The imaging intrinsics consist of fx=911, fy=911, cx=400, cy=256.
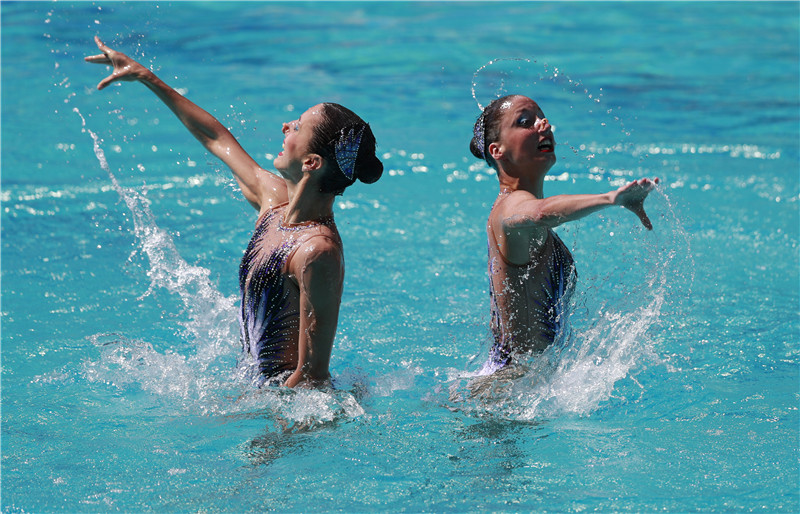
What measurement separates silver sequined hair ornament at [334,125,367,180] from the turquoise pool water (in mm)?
914

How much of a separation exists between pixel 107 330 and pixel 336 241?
7.39 ft

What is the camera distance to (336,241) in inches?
132

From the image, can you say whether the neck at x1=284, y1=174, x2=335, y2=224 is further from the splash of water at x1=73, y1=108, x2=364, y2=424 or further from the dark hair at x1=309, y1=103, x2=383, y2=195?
the splash of water at x1=73, y1=108, x2=364, y2=424

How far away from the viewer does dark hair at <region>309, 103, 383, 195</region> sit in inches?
132

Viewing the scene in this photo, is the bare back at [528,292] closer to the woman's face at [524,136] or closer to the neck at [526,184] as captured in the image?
the neck at [526,184]

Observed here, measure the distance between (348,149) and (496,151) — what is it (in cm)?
66

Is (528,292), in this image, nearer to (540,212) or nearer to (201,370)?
(540,212)

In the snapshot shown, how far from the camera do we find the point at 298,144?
Result: 3381 mm

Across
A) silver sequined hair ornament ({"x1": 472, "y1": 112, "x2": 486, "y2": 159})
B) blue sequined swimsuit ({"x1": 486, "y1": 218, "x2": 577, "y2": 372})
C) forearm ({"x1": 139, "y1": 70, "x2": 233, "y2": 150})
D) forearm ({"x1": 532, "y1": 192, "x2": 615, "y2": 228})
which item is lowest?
blue sequined swimsuit ({"x1": 486, "y1": 218, "x2": 577, "y2": 372})

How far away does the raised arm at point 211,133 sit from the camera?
3.91 meters

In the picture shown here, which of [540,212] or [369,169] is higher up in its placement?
[369,169]

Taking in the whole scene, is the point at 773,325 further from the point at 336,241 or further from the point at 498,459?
the point at 336,241

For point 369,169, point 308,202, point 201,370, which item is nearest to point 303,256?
point 308,202

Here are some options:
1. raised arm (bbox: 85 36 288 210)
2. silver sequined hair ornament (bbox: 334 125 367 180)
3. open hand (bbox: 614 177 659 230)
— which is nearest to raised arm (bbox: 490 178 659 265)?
open hand (bbox: 614 177 659 230)
